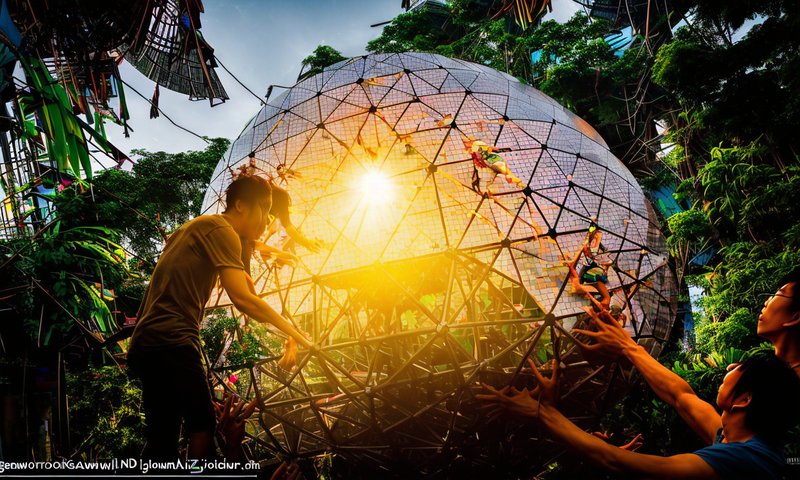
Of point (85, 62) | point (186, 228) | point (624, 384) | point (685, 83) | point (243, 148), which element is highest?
point (685, 83)

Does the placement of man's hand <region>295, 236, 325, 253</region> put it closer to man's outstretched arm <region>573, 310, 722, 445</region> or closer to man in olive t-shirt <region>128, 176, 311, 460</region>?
man in olive t-shirt <region>128, 176, 311, 460</region>

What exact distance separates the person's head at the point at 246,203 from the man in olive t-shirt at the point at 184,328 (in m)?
0.22

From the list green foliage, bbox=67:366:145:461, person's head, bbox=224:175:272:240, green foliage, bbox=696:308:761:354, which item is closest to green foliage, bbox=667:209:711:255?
green foliage, bbox=696:308:761:354

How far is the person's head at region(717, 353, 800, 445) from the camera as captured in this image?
4.99ft

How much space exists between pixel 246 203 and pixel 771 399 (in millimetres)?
2540

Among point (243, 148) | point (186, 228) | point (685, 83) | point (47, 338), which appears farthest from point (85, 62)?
point (685, 83)

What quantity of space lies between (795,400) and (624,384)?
8.42 feet

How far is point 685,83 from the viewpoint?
904cm

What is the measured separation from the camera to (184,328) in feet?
6.45

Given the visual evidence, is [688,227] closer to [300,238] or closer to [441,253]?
[441,253]

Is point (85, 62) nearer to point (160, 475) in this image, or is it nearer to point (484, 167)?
point (160, 475)

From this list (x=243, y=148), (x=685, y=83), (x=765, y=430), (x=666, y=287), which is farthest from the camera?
(x=685, y=83)

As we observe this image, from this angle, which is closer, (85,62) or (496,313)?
(85,62)

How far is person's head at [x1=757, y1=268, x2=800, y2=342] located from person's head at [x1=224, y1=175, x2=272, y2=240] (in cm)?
273
